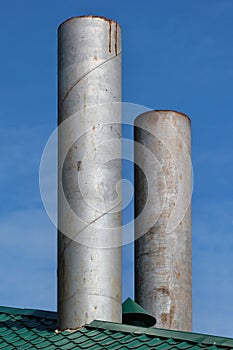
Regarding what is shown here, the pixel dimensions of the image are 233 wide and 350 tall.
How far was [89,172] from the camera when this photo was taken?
17234 mm

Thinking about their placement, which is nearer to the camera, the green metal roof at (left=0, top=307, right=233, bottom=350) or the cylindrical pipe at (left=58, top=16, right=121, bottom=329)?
the green metal roof at (left=0, top=307, right=233, bottom=350)

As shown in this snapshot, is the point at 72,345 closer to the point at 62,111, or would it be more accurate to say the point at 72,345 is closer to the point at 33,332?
the point at 33,332

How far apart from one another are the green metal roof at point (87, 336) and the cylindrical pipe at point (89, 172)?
0.41m

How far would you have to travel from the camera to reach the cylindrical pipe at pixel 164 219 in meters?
21.0

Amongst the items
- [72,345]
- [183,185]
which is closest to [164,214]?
[183,185]

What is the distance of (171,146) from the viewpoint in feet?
71.1

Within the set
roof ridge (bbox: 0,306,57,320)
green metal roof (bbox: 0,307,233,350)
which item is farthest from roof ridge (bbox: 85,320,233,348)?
roof ridge (bbox: 0,306,57,320)

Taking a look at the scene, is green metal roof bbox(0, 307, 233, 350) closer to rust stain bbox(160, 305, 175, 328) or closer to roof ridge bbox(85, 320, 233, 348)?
roof ridge bbox(85, 320, 233, 348)

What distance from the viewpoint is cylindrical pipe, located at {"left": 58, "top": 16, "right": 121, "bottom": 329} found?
16.8m

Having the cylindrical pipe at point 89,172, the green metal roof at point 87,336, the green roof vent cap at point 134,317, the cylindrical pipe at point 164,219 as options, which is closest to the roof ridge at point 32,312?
the green metal roof at point 87,336

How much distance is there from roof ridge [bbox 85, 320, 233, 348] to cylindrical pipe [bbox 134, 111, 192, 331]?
4.71 m

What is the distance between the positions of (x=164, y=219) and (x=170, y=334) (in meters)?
6.46

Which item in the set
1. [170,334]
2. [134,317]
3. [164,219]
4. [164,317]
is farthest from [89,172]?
[164,317]

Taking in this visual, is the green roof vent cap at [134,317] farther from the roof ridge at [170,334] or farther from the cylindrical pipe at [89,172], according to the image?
the roof ridge at [170,334]
